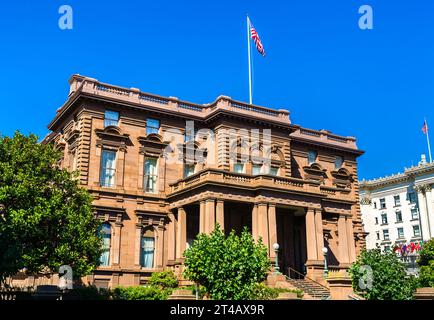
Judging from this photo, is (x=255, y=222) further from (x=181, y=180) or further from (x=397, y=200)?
(x=397, y=200)

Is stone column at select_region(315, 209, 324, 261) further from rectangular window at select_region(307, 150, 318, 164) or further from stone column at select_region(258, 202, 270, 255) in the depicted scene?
rectangular window at select_region(307, 150, 318, 164)

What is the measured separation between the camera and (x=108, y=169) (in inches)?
1460

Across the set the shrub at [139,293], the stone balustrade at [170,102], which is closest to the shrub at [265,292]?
the shrub at [139,293]

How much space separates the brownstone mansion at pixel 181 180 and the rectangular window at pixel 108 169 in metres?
0.08

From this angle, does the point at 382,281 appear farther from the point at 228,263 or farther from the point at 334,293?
the point at 228,263

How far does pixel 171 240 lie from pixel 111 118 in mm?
10878

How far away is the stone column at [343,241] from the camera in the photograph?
3777cm

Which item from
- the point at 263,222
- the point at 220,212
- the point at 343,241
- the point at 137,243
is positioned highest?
the point at 220,212

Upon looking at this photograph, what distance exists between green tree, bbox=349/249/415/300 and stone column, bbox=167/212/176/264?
15.3 meters

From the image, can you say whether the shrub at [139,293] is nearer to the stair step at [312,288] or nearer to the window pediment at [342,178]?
the stair step at [312,288]

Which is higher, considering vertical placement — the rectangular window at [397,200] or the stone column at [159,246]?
the rectangular window at [397,200]

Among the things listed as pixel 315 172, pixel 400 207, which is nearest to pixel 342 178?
pixel 315 172

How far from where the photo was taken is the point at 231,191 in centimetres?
3400
